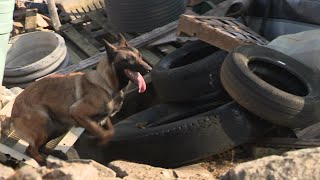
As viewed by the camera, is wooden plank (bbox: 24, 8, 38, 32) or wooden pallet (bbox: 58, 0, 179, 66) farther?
wooden plank (bbox: 24, 8, 38, 32)

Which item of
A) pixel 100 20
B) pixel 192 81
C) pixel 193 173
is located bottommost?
pixel 100 20

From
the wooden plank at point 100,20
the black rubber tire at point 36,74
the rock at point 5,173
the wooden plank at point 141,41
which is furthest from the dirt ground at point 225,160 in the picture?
the wooden plank at point 100,20

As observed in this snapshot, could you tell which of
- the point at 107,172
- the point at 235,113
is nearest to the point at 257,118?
the point at 235,113

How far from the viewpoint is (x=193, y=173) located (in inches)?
202

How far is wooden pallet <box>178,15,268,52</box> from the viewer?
6.23 metres

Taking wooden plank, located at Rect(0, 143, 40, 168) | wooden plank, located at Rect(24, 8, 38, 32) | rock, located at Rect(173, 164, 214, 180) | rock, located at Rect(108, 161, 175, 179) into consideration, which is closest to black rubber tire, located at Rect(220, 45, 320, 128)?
rock, located at Rect(173, 164, 214, 180)

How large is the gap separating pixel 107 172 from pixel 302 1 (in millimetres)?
3789

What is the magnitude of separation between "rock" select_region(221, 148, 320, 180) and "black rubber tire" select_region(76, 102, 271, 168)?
2.00 m

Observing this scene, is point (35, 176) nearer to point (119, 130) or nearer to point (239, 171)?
point (239, 171)

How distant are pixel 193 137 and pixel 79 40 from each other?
3.86 metres

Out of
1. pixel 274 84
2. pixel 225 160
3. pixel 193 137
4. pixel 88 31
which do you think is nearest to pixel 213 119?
pixel 193 137

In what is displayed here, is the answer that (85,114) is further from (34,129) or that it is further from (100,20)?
(100,20)

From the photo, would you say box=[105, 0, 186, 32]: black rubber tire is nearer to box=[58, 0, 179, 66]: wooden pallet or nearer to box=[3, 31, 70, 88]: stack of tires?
box=[58, 0, 179, 66]: wooden pallet

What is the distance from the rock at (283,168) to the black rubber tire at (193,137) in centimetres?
200
